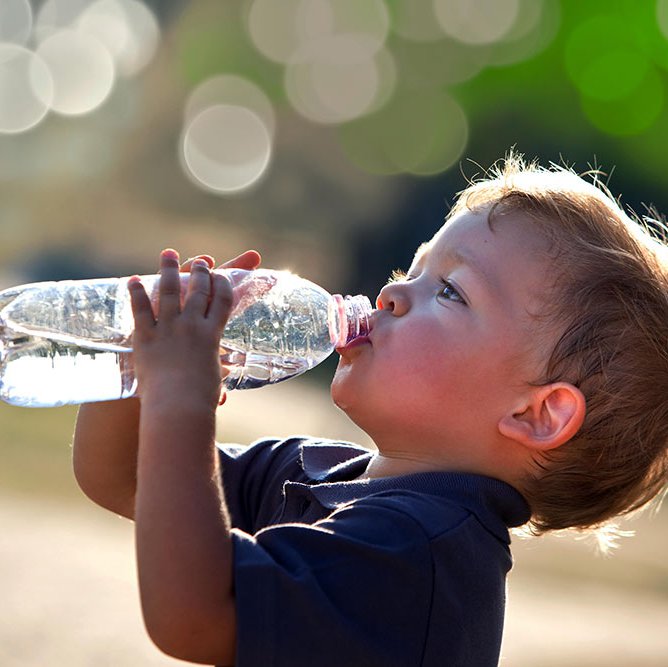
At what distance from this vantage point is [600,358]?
6.44 ft

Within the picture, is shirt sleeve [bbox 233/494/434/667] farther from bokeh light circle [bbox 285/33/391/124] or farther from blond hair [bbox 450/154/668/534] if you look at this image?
bokeh light circle [bbox 285/33/391/124]

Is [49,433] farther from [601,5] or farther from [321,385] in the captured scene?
[601,5]

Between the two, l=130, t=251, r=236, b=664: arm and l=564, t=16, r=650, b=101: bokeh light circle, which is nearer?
l=130, t=251, r=236, b=664: arm

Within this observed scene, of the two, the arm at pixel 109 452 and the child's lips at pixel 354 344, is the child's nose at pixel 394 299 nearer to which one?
the child's lips at pixel 354 344

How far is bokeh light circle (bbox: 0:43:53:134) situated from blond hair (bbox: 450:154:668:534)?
9043 mm

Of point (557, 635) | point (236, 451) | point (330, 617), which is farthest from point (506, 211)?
point (557, 635)

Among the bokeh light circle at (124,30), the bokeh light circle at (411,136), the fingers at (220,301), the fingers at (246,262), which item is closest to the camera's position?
the fingers at (220,301)

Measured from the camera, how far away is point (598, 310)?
1.99 m

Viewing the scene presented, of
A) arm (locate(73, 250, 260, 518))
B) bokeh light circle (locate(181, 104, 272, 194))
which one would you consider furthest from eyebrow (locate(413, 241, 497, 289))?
bokeh light circle (locate(181, 104, 272, 194))

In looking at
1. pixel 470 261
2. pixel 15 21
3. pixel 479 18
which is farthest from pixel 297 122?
pixel 470 261

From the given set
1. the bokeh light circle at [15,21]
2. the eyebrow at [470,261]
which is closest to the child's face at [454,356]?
the eyebrow at [470,261]

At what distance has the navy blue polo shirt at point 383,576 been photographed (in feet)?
4.94

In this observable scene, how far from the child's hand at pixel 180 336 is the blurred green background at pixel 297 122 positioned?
182 inches

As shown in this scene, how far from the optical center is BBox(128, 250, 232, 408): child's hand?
5.36ft
